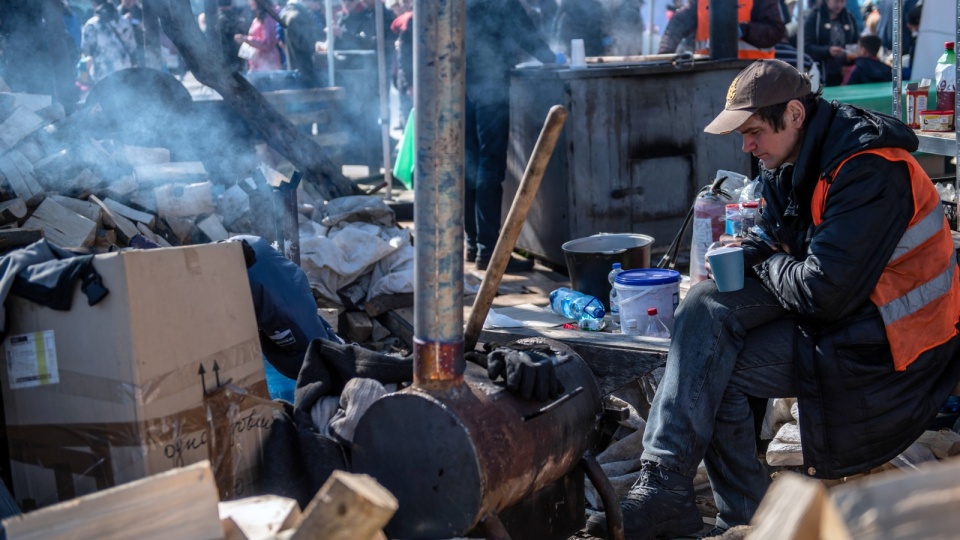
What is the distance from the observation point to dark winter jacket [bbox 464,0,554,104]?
272 inches

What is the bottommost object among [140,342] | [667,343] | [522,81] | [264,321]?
[667,343]

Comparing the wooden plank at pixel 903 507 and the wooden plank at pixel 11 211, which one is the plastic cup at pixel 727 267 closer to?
the wooden plank at pixel 903 507

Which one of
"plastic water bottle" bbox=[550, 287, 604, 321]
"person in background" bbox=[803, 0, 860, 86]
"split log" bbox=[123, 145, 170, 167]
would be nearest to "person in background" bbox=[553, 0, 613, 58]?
"person in background" bbox=[803, 0, 860, 86]

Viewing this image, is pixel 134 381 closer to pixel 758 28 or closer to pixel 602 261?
pixel 602 261

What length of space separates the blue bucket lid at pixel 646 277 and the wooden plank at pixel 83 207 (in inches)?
113

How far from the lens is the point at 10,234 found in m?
4.70

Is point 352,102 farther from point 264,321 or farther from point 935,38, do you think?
point 264,321

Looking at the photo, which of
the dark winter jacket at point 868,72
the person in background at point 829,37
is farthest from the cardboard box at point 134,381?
the person in background at point 829,37

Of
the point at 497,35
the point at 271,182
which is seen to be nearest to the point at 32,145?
the point at 271,182

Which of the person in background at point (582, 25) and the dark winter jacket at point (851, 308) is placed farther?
the person in background at point (582, 25)

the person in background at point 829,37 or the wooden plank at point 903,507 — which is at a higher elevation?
the person in background at point 829,37

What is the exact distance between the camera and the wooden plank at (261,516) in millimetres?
2084

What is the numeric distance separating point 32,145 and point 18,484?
378cm

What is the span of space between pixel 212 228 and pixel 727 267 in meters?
3.81
